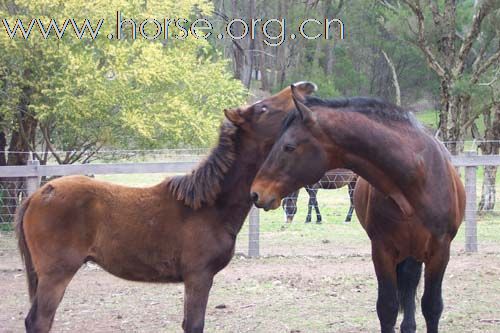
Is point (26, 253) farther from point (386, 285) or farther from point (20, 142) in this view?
point (20, 142)

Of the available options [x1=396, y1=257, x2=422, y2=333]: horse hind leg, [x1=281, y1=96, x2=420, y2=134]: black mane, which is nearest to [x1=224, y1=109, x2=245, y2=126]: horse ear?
[x1=281, y1=96, x2=420, y2=134]: black mane

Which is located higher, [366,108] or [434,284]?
[366,108]

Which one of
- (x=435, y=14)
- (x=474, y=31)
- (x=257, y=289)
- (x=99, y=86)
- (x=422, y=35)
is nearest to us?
(x=257, y=289)

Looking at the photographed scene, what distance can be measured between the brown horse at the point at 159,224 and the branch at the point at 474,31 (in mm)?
9458

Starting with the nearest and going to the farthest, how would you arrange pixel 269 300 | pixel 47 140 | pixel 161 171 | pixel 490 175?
1. pixel 269 300
2. pixel 161 171
3. pixel 47 140
4. pixel 490 175

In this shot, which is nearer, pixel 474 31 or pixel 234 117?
pixel 234 117

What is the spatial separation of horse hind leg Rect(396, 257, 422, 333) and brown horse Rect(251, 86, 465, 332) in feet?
2.26

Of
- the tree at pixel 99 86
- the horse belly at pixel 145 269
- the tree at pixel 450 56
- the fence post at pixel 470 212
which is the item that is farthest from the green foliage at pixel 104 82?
the horse belly at pixel 145 269

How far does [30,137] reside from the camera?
1180 cm

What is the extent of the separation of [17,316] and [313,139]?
12.6ft

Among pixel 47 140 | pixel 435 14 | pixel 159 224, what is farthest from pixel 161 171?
pixel 435 14

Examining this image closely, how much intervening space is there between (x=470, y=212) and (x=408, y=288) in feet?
14.5

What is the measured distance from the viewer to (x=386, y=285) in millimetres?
4504

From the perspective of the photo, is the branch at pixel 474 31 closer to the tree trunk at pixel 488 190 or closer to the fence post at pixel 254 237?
the tree trunk at pixel 488 190
